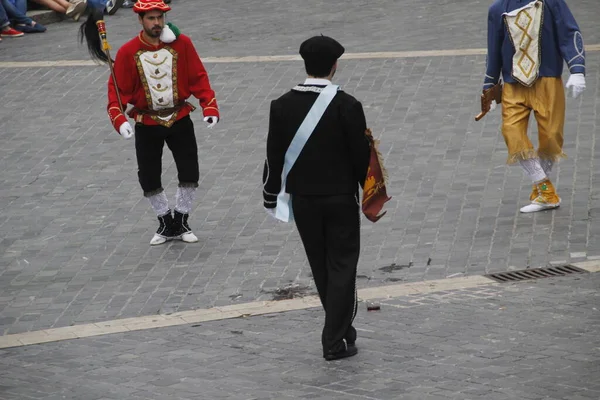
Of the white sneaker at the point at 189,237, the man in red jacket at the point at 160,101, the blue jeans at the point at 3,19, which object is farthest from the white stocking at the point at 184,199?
the blue jeans at the point at 3,19

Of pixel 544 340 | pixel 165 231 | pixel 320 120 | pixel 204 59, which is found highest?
pixel 320 120

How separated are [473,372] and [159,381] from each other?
165cm

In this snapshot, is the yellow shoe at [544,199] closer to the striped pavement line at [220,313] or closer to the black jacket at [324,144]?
the striped pavement line at [220,313]

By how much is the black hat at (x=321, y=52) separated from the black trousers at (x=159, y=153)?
266 cm

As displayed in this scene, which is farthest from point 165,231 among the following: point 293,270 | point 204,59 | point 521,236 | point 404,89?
point 204,59

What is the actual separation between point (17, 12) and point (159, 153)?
8536mm

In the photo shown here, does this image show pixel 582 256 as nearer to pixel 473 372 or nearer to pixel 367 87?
pixel 473 372

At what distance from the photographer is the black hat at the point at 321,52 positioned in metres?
6.89

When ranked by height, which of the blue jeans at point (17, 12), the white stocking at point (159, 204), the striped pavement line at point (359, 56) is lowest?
the blue jeans at point (17, 12)

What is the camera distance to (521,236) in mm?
9227

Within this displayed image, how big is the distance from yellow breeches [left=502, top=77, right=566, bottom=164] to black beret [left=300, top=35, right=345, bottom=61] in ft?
9.99

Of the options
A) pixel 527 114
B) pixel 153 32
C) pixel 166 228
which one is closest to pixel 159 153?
pixel 166 228

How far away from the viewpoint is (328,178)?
6.98 m

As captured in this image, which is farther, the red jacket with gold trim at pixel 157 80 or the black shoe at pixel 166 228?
the black shoe at pixel 166 228
